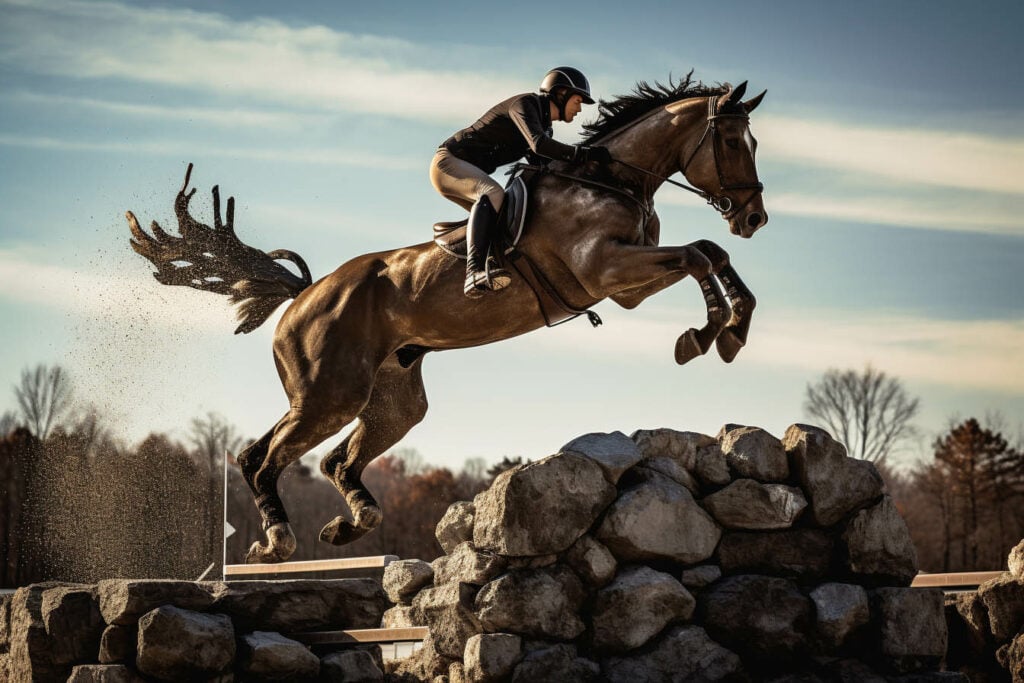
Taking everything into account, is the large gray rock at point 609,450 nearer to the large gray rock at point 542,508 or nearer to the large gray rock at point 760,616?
the large gray rock at point 542,508

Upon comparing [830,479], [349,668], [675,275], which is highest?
[675,275]

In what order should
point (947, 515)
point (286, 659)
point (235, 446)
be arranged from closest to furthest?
point (286, 659) < point (235, 446) < point (947, 515)

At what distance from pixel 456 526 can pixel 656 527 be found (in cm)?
136

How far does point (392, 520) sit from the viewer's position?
4406 cm

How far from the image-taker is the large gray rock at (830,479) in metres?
6.32

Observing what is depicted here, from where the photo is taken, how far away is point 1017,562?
6477 mm

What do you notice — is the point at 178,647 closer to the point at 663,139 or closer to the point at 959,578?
the point at 663,139

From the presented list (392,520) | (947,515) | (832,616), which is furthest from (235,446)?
(832,616)

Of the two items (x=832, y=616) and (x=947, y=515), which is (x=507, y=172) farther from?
(x=947, y=515)

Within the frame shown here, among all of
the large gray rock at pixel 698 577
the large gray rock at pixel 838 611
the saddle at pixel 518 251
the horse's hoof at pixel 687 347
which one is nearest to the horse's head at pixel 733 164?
the horse's hoof at pixel 687 347

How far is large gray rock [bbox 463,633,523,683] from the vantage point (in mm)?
5887

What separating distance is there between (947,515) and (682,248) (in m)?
34.5

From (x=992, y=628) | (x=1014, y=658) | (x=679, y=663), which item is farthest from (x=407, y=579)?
(x=1014, y=658)

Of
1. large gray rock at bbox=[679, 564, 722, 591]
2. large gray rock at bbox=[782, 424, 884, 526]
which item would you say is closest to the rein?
large gray rock at bbox=[782, 424, 884, 526]
